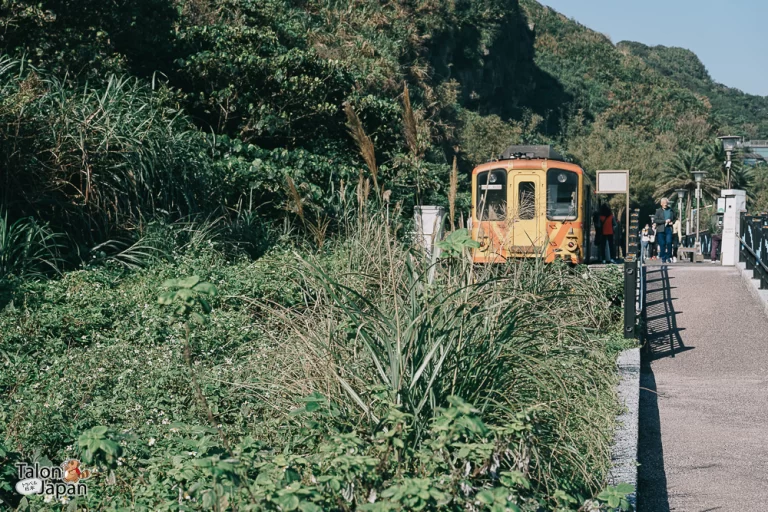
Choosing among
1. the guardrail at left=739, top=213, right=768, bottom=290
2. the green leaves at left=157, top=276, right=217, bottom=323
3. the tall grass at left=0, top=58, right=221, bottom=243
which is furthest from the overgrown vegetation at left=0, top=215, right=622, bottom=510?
the guardrail at left=739, top=213, right=768, bottom=290

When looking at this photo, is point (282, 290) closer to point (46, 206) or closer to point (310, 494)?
point (46, 206)

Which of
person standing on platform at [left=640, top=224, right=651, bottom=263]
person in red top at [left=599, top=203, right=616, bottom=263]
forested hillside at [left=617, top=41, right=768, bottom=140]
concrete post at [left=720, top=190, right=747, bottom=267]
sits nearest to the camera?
person standing on platform at [left=640, top=224, right=651, bottom=263]

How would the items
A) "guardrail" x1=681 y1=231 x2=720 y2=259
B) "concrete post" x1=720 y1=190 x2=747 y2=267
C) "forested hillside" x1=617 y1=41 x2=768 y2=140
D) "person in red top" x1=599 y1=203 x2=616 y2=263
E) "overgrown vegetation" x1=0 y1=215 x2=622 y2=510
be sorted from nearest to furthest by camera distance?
1. "overgrown vegetation" x1=0 y1=215 x2=622 y2=510
2. "concrete post" x1=720 y1=190 x2=747 y2=267
3. "person in red top" x1=599 y1=203 x2=616 y2=263
4. "guardrail" x1=681 y1=231 x2=720 y2=259
5. "forested hillside" x1=617 y1=41 x2=768 y2=140

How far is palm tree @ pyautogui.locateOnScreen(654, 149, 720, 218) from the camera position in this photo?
59.6 m

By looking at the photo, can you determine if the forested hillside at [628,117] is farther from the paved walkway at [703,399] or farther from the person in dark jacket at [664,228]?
the paved walkway at [703,399]

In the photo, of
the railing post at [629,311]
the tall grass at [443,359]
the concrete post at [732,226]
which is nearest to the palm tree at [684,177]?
the concrete post at [732,226]

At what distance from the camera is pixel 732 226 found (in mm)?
18500

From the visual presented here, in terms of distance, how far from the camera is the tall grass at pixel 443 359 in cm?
380

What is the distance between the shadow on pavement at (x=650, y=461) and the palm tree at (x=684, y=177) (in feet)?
178

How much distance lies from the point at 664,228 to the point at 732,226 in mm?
4267

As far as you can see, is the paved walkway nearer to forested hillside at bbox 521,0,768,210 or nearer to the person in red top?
the person in red top

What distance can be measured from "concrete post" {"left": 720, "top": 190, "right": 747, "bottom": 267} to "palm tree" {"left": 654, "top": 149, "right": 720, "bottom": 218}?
136 ft

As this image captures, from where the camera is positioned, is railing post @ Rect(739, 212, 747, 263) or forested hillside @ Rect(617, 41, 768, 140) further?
forested hillside @ Rect(617, 41, 768, 140)

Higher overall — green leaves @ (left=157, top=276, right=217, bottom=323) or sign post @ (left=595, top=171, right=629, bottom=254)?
sign post @ (left=595, top=171, right=629, bottom=254)
